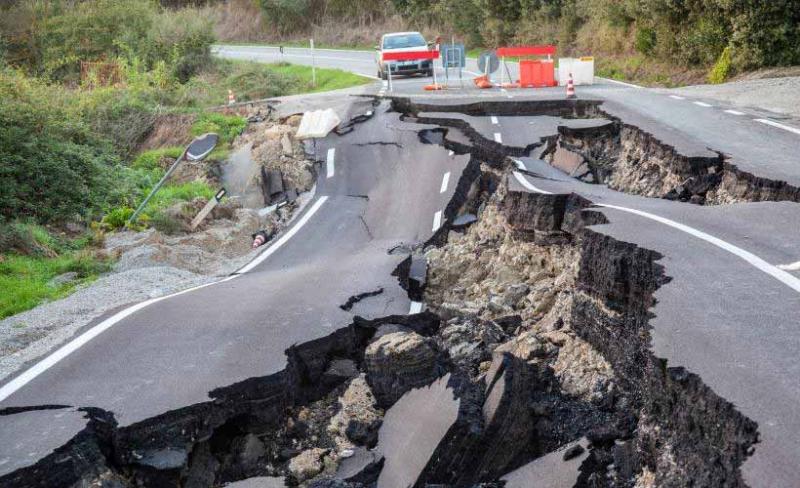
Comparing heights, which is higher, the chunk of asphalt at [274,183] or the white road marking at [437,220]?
the white road marking at [437,220]

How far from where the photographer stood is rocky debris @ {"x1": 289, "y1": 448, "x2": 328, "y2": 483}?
20.8 ft

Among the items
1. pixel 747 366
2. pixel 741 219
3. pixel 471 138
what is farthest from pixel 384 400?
pixel 471 138

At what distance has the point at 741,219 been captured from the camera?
875cm

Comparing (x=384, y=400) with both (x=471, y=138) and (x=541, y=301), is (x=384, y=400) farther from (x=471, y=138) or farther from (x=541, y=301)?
(x=471, y=138)

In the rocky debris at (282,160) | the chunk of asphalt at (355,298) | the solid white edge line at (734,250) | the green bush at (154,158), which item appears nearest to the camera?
the solid white edge line at (734,250)

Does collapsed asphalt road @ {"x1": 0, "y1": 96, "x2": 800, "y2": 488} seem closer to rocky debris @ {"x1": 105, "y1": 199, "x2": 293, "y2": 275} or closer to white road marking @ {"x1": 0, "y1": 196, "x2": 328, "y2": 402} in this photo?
white road marking @ {"x1": 0, "y1": 196, "x2": 328, "y2": 402}

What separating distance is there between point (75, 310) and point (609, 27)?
85.6 ft

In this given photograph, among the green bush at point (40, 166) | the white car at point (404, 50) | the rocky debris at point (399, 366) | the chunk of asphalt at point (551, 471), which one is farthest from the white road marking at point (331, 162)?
the chunk of asphalt at point (551, 471)

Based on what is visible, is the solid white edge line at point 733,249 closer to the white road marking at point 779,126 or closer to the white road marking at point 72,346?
the white road marking at point 72,346

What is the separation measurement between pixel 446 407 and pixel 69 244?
10.6 metres

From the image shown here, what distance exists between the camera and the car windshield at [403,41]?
30727 millimetres

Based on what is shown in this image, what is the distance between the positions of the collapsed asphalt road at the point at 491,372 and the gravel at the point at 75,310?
23.1 inches

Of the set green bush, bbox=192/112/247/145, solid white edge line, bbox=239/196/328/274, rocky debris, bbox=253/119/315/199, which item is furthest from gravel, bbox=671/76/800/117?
green bush, bbox=192/112/247/145

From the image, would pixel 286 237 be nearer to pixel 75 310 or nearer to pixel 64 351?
pixel 75 310
